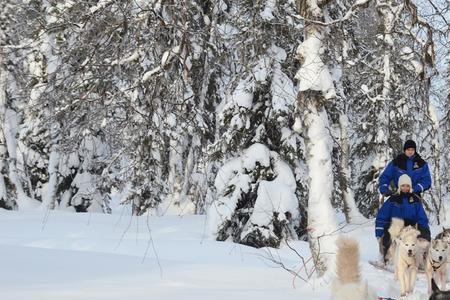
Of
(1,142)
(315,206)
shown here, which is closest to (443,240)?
(315,206)

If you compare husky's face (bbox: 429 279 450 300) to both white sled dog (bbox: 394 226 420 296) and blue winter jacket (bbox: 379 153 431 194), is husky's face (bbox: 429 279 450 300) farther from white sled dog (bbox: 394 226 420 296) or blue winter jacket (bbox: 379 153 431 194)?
blue winter jacket (bbox: 379 153 431 194)

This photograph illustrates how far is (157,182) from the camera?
56.2 ft

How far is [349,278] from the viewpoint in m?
5.91

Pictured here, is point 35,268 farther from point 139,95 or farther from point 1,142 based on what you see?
point 1,142

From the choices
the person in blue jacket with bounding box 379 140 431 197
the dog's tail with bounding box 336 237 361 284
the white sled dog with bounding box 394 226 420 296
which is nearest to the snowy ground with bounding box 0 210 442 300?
the white sled dog with bounding box 394 226 420 296

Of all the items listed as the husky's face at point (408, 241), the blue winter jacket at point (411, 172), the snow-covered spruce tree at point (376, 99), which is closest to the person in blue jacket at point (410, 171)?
the blue winter jacket at point (411, 172)

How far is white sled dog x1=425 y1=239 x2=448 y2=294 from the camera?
8.74 metres

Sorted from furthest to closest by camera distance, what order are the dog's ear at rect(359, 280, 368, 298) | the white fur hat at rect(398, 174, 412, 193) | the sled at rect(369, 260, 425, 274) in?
the sled at rect(369, 260, 425, 274)
the white fur hat at rect(398, 174, 412, 193)
the dog's ear at rect(359, 280, 368, 298)

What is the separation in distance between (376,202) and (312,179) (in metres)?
14.1

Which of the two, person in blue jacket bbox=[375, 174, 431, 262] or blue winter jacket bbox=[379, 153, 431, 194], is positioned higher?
blue winter jacket bbox=[379, 153, 431, 194]

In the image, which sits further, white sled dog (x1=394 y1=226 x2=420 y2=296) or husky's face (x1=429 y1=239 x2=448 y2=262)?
husky's face (x1=429 y1=239 x2=448 y2=262)

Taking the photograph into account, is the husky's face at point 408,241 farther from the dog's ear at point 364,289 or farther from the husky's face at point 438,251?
the dog's ear at point 364,289

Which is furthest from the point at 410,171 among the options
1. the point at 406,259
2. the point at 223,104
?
the point at 223,104

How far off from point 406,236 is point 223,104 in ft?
21.1
